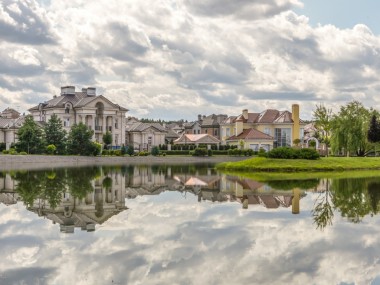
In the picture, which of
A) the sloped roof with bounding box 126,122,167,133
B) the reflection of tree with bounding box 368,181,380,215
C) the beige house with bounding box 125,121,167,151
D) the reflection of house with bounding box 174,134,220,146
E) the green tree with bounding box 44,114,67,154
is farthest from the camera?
the sloped roof with bounding box 126,122,167,133

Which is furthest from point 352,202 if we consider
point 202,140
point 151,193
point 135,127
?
point 135,127

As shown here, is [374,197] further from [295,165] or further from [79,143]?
[79,143]

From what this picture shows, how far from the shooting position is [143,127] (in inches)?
3317

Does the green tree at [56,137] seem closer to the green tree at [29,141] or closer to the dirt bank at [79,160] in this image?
the green tree at [29,141]

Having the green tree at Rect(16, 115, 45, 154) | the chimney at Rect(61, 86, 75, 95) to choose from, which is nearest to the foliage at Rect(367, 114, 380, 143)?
the green tree at Rect(16, 115, 45, 154)

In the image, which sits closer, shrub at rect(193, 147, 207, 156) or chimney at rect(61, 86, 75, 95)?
shrub at rect(193, 147, 207, 156)

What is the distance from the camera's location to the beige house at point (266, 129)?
7550cm

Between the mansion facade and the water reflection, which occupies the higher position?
the mansion facade

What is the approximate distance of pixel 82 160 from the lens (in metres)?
57.4

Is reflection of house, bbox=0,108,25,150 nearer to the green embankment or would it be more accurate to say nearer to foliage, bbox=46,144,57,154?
foliage, bbox=46,144,57,154

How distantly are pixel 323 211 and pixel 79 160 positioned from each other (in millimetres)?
44697

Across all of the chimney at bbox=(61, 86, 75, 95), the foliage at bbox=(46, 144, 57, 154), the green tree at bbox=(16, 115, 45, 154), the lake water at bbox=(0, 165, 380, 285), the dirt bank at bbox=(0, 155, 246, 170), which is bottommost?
the lake water at bbox=(0, 165, 380, 285)

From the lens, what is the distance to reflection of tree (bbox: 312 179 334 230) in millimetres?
13252

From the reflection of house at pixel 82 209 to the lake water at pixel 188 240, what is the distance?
28 millimetres
